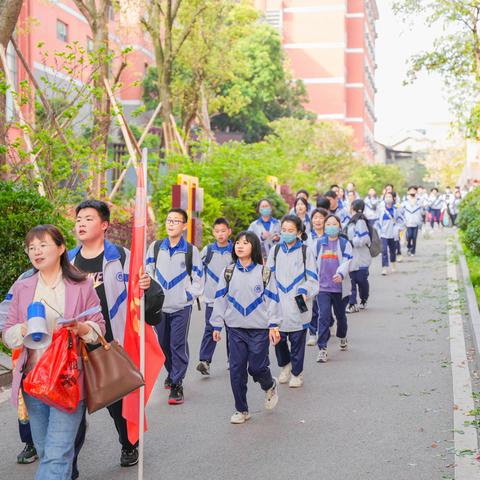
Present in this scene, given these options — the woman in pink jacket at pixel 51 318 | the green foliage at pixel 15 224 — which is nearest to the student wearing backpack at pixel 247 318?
the woman in pink jacket at pixel 51 318

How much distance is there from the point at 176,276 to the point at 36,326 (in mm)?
3629

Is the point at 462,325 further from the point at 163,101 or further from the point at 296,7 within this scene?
the point at 296,7

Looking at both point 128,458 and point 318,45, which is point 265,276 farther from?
point 318,45

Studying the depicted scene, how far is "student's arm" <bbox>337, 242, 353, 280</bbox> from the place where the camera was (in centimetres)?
975

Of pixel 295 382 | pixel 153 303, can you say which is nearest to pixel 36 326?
pixel 153 303

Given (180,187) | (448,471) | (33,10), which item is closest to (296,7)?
(33,10)

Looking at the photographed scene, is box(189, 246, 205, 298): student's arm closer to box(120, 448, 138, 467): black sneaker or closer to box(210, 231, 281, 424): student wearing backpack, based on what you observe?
box(210, 231, 281, 424): student wearing backpack

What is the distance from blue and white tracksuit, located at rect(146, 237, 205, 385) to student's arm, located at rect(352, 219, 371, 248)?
594 centimetres

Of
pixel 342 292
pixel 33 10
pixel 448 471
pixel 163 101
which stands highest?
pixel 33 10

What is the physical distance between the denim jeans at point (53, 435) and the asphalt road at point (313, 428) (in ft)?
3.23

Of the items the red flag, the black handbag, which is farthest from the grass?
the black handbag

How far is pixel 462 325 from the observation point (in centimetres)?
1180

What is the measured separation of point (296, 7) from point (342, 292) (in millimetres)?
65955

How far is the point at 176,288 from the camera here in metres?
7.90
